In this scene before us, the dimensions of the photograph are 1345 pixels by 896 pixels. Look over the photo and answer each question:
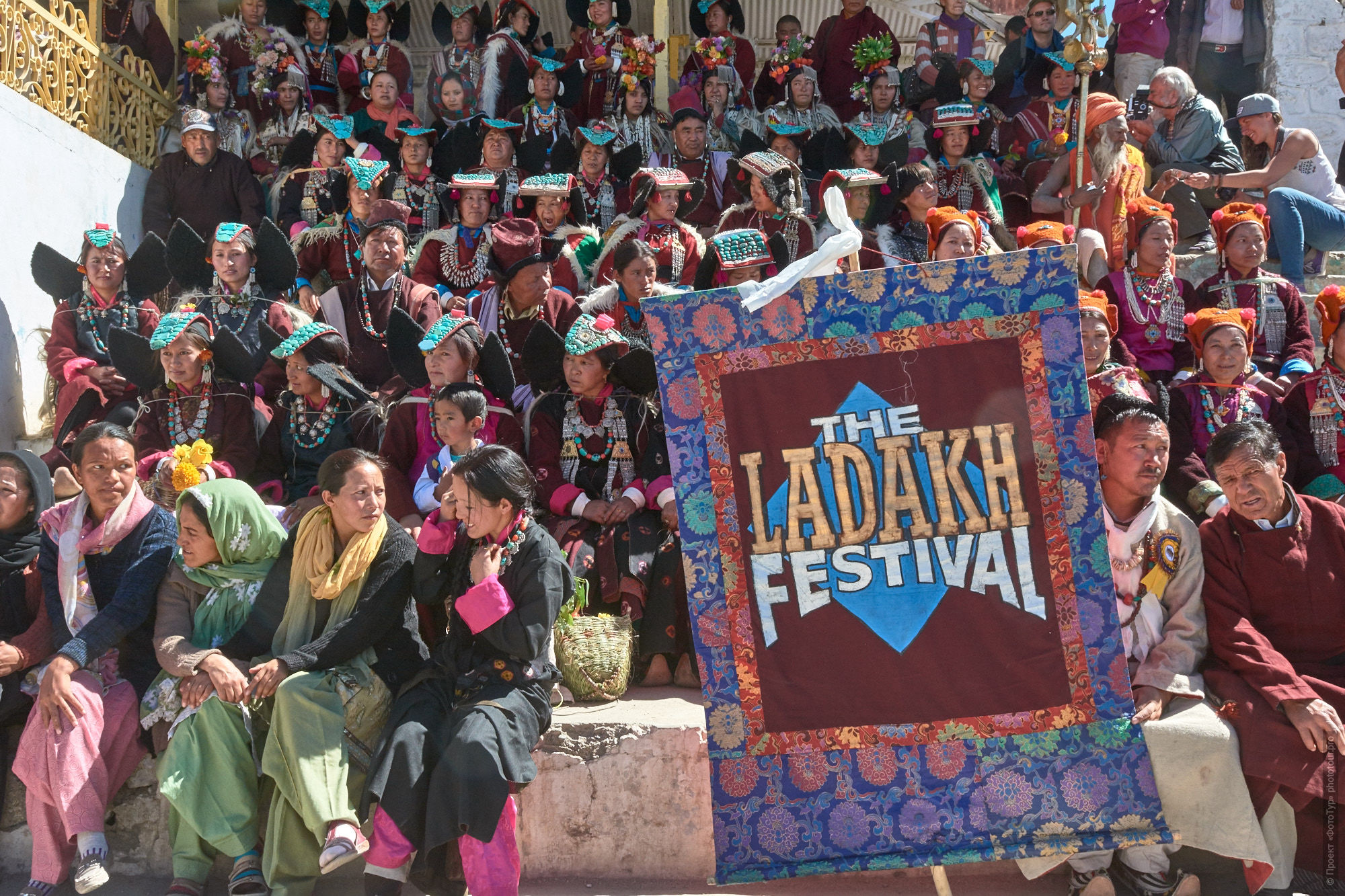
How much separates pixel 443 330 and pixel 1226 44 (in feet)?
22.8

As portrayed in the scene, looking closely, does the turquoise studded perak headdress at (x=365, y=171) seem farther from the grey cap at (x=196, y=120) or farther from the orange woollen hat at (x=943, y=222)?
the orange woollen hat at (x=943, y=222)

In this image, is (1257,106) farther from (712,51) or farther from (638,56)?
(638,56)

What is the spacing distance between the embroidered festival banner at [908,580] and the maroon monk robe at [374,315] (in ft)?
10.6

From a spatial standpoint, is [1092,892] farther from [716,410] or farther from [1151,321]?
[1151,321]

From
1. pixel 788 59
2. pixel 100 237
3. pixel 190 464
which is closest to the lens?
pixel 190 464

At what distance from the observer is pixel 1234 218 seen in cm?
592

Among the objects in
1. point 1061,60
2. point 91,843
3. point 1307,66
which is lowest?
point 91,843

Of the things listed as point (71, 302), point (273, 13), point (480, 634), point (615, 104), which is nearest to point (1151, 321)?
point (480, 634)

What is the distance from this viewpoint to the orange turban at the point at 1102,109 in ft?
22.6

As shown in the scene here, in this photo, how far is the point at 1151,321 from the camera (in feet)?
18.9

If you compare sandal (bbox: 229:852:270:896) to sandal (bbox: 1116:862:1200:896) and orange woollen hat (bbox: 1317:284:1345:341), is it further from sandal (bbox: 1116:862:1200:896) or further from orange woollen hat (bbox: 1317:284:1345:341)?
orange woollen hat (bbox: 1317:284:1345:341)

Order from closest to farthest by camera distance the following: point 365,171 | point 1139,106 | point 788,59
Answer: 1. point 365,171
2. point 1139,106
3. point 788,59

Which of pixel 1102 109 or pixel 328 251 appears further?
pixel 328 251

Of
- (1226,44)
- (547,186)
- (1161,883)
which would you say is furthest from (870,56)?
(1161,883)
